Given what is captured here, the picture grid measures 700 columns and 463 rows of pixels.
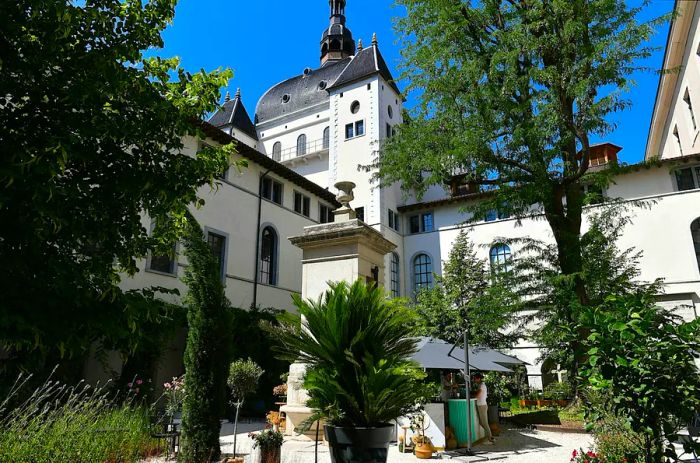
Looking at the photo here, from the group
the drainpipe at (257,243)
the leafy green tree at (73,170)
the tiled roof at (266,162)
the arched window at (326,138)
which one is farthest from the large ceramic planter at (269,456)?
the arched window at (326,138)

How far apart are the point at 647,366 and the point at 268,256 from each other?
21249 millimetres

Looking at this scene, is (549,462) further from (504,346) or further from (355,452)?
(504,346)

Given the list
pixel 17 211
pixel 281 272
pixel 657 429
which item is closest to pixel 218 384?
pixel 17 211

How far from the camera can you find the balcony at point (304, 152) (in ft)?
125

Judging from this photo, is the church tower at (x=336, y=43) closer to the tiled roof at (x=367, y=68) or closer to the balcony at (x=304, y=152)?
the balcony at (x=304, y=152)

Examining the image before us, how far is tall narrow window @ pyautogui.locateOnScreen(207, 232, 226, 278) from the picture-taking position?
20.5 m

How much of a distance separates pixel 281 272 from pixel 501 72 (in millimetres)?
14710

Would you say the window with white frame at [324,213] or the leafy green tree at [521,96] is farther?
the window with white frame at [324,213]

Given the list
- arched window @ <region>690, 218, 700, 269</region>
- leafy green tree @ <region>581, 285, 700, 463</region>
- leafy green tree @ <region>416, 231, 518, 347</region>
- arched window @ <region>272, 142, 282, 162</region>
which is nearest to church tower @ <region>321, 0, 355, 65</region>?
arched window @ <region>272, 142, 282, 162</region>

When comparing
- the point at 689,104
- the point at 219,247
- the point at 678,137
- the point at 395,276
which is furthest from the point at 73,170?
the point at 678,137

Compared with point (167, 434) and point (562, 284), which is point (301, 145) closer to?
point (562, 284)

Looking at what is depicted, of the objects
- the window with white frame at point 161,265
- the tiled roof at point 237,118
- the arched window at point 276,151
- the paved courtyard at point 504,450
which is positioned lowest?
the paved courtyard at point 504,450

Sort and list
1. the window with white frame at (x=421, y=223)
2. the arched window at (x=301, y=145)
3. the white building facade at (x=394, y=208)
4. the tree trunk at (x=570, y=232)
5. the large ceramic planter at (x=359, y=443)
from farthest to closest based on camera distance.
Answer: the arched window at (x=301, y=145)
the window with white frame at (x=421, y=223)
the white building facade at (x=394, y=208)
the tree trunk at (x=570, y=232)
the large ceramic planter at (x=359, y=443)

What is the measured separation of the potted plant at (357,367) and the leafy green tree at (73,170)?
1663 mm
